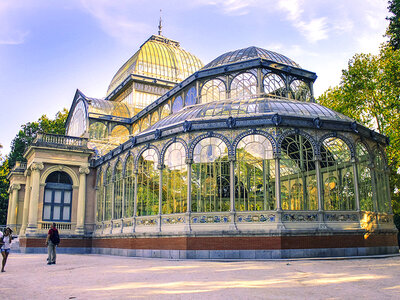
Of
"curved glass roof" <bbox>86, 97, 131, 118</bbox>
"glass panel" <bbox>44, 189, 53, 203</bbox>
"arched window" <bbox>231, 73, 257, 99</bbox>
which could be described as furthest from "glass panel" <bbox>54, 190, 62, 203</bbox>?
"arched window" <bbox>231, 73, 257, 99</bbox>

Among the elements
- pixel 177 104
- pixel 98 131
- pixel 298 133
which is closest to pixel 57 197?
pixel 98 131

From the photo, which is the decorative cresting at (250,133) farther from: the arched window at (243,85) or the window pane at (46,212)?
the window pane at (46,212)

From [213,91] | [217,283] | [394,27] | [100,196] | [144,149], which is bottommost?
[217,283]

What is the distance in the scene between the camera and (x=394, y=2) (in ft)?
99.9

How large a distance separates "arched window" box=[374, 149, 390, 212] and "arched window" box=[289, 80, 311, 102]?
6.26 meters

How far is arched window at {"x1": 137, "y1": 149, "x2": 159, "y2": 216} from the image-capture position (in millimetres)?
20875

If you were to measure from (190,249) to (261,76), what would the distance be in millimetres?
11672

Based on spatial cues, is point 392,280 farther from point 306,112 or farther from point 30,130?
point 30,130

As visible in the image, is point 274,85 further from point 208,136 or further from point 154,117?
point 154,117

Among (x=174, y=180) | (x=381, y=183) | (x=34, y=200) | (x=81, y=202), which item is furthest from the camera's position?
(x=81, y=202)

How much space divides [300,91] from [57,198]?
18.8 meters

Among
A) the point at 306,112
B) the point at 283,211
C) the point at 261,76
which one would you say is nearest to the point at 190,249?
the point at 283,211

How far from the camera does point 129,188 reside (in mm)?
23156

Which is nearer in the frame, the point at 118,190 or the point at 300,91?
the point at 118,190
